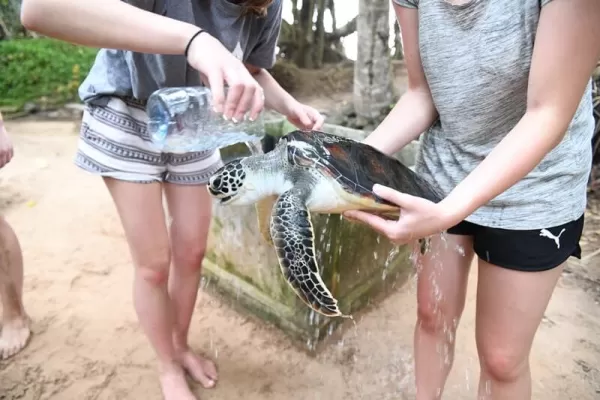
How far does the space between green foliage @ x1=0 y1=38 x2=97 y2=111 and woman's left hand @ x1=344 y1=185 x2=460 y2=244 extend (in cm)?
507

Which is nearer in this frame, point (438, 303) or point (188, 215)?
point (438, 303)

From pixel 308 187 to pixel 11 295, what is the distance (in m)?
1.43

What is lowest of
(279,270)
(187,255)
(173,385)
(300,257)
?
(173,385)

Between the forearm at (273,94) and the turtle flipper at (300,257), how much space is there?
490 millimetres

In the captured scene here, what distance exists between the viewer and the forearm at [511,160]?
2.96ft

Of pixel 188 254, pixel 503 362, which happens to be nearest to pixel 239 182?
pixel 188 254

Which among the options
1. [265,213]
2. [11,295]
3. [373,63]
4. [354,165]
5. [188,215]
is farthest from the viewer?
[373,63]

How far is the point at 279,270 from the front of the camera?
200 cm

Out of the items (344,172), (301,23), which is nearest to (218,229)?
(344,172)

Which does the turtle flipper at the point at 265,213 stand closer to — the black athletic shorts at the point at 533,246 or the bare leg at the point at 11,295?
the black athletic shorts at the point at 533,246

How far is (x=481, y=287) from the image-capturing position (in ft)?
3.82

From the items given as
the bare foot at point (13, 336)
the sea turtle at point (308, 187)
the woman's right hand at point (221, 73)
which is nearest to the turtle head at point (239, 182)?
the sea turtle at point (308, 187)

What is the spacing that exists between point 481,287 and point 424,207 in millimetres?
350

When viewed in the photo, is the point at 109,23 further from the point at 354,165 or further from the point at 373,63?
the point at 373,63
